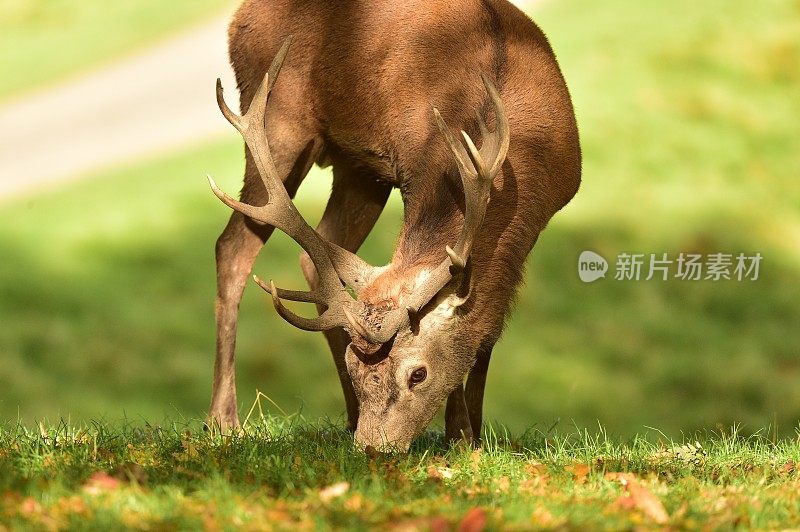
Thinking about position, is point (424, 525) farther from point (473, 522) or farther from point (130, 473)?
point (130, 473)

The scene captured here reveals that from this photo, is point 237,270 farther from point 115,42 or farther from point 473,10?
point 115,42

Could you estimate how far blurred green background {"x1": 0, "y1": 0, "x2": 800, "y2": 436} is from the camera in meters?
10.5

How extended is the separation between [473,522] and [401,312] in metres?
1.67

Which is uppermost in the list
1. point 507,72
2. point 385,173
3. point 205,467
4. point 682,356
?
point 507,72

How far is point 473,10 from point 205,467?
9.44 ft

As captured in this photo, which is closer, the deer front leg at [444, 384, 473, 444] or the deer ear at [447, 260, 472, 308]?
the deer ear at [447, 260, 472, 308]

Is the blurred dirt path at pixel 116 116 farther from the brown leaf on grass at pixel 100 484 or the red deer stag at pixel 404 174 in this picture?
the brown leaf on grass at pixel 100 484

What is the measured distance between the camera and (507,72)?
622 centimetres

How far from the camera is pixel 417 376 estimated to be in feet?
18.5

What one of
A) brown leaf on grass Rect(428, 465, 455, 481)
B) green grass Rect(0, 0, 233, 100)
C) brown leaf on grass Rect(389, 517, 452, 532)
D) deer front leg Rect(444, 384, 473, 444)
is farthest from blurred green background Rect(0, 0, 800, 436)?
brown leaf on grass Rect(389, 517, 452, 532)

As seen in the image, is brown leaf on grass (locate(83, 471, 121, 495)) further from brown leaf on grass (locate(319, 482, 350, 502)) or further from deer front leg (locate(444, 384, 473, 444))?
deer front leg (locate(444, 384, 473, 444))

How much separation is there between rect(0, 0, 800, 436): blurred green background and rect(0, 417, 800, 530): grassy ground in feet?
9.95

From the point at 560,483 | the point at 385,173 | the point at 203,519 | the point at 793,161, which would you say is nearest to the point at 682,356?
the point at 793,161
